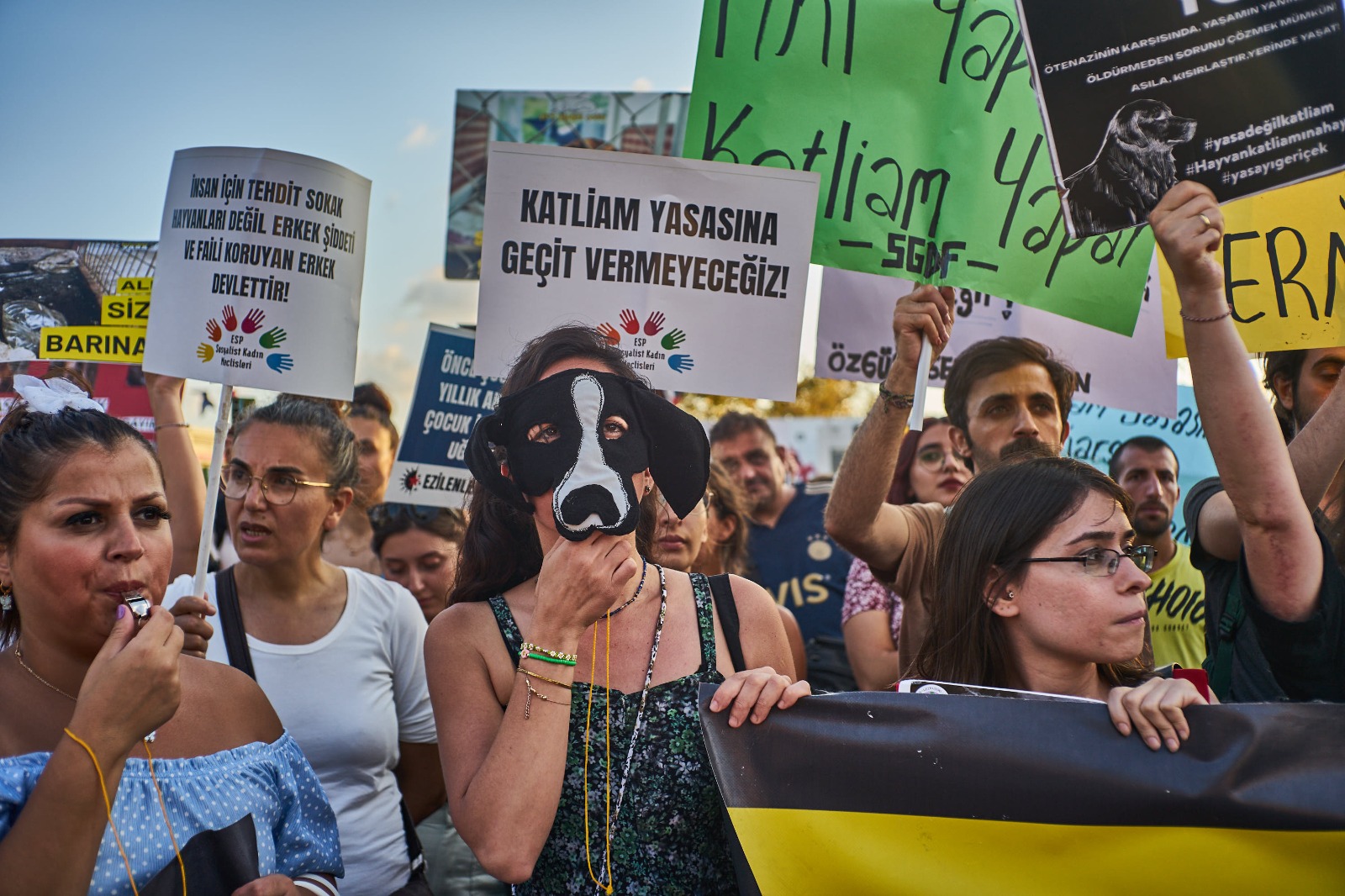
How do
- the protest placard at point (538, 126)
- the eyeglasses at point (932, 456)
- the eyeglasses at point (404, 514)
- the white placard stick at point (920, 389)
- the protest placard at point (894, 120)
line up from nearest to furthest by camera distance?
the white placard stick at point (920, 389)
the protest placard at point (894, 120)
the eyeglasses at point (404, 514)
the eyeglasses at point (932, 456)
the protest placard at point (538, 126)

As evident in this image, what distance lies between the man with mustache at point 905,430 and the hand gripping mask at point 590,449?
91 centimetres

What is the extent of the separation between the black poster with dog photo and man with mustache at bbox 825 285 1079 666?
0.60 metres

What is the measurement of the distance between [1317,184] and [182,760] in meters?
3.47

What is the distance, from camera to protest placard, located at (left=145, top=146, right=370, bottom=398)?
11.0 ft

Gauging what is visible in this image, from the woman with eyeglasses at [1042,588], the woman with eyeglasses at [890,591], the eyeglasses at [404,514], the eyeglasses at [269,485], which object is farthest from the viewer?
the eyeglasses at [404,514]

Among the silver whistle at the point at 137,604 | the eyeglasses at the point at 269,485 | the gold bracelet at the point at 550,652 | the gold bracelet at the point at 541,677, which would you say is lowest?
the gold bracelet at the point at 541,677

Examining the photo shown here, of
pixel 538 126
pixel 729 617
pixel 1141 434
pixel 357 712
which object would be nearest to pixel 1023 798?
pixel 729 617

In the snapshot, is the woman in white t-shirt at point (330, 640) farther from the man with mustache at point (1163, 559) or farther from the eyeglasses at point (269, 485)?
the man with mustache at point (1163, 559)

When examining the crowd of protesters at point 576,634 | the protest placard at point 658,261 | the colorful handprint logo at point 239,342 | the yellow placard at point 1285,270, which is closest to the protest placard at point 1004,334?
the yellow placard at point 1285,270

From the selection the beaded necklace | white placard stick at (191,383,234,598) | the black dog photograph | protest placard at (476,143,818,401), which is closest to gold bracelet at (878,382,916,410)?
protest placard at (476,143,818,401)

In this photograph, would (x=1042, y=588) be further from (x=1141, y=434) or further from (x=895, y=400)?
(x=1141, y=434)

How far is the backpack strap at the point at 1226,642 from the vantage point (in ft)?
8.85

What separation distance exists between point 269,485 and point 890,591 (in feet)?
7.18

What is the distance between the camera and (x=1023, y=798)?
213cm
